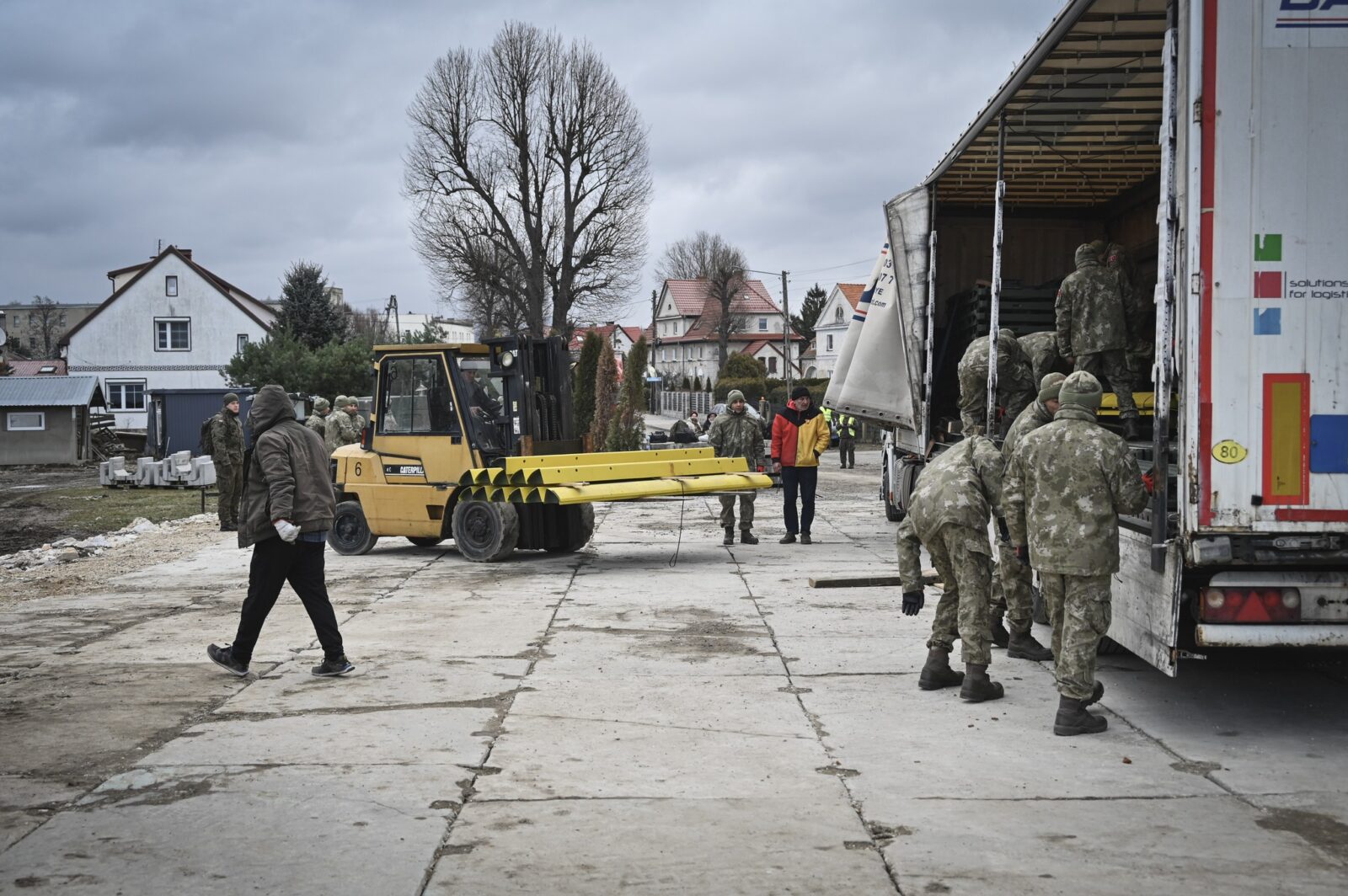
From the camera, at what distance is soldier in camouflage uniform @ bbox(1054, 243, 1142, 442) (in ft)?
33.1

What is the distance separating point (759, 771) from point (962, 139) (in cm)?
691

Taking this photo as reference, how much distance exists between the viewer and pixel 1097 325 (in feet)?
33.3

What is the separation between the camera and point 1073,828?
4887 mm

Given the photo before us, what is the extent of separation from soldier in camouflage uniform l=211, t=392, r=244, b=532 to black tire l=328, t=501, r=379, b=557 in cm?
289

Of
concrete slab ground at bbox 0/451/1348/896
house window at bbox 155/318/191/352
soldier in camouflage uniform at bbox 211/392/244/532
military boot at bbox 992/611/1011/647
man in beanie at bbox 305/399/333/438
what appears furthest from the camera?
house window at bbox 155/318/191/352

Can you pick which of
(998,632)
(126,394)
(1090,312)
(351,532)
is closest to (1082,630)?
(998,632)

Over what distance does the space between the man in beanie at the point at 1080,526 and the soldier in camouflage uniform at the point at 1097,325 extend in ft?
12.6

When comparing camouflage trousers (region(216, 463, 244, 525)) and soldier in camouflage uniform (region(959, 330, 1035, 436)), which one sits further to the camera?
camouflage trousers (region(216, 463, 244, 525))

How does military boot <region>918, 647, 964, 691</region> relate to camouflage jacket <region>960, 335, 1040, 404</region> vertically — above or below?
below

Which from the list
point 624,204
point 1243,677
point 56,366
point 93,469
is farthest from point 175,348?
point 1243,677

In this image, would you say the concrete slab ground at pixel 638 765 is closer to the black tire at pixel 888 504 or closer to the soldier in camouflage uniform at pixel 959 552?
the soldier in camouflage uniform at pixel 959 552

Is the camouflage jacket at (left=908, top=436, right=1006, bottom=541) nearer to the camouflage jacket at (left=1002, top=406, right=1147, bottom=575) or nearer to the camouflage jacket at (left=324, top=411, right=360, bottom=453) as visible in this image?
the camouflage jacket at (left=1002, top=406, right=1147, bottom=575)

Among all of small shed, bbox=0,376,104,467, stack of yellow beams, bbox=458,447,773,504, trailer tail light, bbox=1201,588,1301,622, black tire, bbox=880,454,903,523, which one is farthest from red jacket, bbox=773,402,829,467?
small shed, bbox=0,376,104,467

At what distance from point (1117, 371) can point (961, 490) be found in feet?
12.5
